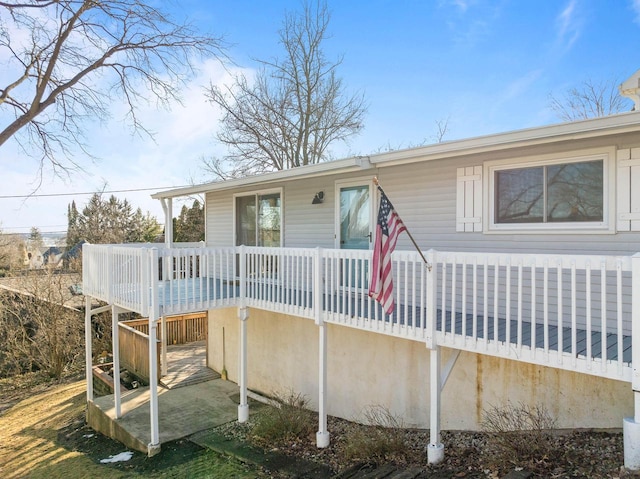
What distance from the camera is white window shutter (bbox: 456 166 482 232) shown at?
6012 millimetres

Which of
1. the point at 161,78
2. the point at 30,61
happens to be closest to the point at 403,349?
the point at 161,78

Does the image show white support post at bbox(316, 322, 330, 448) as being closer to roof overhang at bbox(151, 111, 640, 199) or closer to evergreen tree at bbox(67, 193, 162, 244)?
roof overhang at bbox(151, 111, 640, 199)

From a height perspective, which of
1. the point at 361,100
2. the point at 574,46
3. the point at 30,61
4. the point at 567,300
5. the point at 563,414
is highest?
the point at 574,46

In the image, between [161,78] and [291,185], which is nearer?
[291,185]

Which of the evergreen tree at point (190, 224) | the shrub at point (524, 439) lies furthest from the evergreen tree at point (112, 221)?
the shrub at point (524, 439)

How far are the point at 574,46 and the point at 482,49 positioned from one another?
3.46 m

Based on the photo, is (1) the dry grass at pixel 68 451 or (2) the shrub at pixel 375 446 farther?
(1) the dry grass at pixel 68 451

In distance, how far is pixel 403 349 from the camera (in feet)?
21.5

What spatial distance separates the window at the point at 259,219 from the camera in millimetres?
9383

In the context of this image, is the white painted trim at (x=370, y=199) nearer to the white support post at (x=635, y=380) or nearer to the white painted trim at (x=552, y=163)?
the white painted trim at (x=552, y=163)

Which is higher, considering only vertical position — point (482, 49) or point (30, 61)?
point (482, 49)

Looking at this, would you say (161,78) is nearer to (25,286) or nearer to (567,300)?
(25,286)

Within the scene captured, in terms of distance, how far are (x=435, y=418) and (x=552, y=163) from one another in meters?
3.44

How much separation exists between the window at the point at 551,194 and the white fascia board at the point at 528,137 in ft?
1.88
